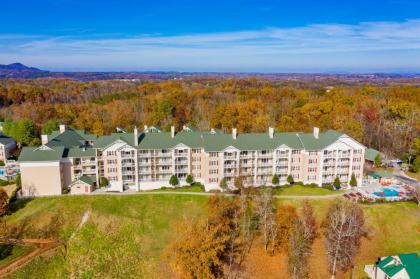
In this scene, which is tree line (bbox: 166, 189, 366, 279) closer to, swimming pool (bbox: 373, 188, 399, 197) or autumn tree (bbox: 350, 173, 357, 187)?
swimming pool (bbox: 373, 188, 399, 197)

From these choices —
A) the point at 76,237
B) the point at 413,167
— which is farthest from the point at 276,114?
the point at 76,237

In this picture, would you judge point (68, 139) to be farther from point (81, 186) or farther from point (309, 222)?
point (309, 222)

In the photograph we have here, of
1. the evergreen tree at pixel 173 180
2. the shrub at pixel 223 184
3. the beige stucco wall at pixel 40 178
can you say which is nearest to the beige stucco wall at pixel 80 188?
the beige stucco wall at pixel 40 178

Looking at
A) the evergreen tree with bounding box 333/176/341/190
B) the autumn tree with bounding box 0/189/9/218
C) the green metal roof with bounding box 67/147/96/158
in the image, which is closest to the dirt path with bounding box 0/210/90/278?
the autumn tree with bounding box 0/189/9/218

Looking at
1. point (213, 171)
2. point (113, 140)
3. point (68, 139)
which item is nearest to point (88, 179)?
point (113, 140)

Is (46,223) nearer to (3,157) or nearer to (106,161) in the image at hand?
(106,161)
